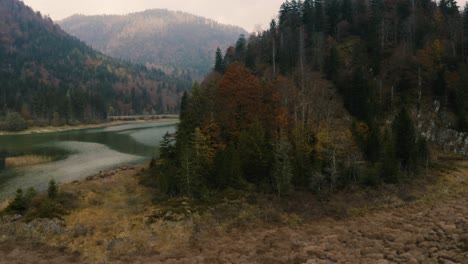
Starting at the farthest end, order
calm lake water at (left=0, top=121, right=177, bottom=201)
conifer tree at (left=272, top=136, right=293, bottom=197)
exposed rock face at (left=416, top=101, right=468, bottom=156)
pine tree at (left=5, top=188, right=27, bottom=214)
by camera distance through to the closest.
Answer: exposed rock face at (left=416, top=101, right=468, bottom=156), calm lake water at (left=0, top=121, right=177, bottom=201), conifer tree at (left=272, top=136, right=293, bottom=197), pine tree at (left=5, top=188, right=27, bottom=214)

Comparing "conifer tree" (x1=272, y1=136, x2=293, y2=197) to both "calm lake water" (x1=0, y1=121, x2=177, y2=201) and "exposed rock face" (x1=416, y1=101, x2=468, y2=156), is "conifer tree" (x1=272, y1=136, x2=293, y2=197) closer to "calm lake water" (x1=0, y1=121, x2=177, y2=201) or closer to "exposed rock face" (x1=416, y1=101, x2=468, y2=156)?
"calm lake water" (x1=0, y1=121, x2=177, y2=201)

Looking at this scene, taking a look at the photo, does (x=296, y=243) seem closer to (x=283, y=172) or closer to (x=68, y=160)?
(x=283, y=172)

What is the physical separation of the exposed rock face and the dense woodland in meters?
1.58

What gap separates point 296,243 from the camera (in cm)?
2598

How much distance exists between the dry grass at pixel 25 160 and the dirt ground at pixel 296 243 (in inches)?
1933

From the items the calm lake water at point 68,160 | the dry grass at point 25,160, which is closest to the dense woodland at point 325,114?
the calm lake water at point 68,160

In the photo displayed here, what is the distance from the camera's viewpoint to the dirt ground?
76.3 feet

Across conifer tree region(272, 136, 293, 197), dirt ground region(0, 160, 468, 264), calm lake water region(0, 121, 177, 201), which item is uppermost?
conifer tree region(272, 136, 293, 197)

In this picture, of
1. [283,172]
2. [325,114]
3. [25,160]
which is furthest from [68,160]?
[325,114]

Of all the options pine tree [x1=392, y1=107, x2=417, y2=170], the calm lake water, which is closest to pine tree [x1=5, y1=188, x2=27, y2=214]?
the calm lake water

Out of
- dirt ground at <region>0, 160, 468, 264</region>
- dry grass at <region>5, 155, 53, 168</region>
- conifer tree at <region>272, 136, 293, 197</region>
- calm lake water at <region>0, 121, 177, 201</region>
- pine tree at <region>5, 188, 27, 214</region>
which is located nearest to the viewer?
dirt ground at <region>0, 160, 468, 264</region>

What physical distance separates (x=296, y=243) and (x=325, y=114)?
33317mm

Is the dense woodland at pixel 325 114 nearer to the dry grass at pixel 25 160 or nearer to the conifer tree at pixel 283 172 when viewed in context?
the conifer tree at pixel 283 172

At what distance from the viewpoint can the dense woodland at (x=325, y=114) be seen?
132 feet
